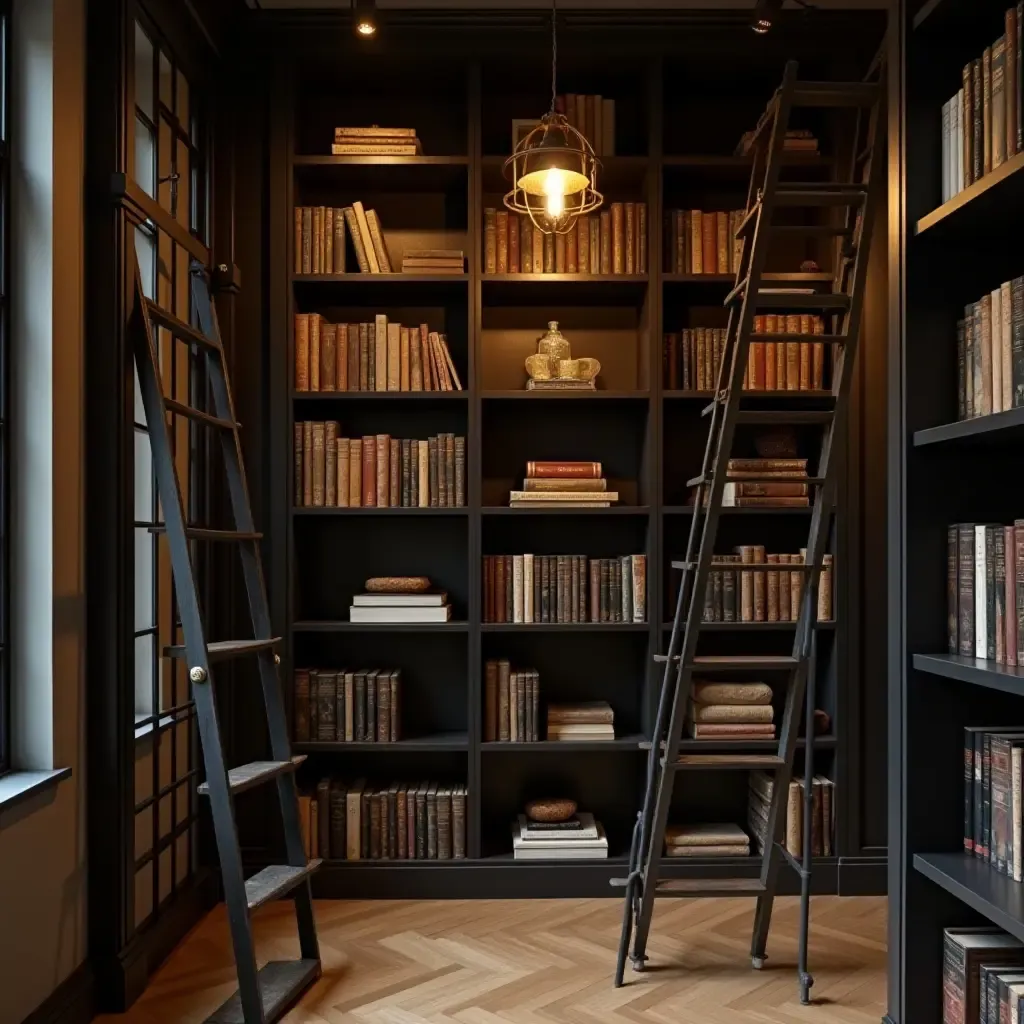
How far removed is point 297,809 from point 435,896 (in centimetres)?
88

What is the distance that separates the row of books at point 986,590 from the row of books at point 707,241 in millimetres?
1779

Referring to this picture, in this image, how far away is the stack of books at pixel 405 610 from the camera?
3717 mm

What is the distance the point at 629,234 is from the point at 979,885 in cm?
251

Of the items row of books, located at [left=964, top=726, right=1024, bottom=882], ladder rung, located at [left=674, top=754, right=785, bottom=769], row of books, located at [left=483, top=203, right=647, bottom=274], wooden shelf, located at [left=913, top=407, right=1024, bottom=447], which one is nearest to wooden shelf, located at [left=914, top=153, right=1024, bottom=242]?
wooden shelf, located at [left=913, top=407, right=1024, bottom=447]

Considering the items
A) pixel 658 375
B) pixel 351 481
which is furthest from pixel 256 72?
pixel 658 375

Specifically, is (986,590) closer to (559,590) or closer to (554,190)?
(554,190)

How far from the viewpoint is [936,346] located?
7.54ft

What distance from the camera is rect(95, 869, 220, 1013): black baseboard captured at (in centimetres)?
271

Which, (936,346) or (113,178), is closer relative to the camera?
(936,346)

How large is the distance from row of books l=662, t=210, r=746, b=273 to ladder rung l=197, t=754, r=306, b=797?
2.21 meters

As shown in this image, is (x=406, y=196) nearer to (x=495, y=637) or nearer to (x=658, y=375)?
(x=658, y=375)

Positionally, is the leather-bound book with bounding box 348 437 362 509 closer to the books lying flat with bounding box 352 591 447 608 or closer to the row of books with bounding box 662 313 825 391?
the books lying flat with bounding box 352 591 447 608

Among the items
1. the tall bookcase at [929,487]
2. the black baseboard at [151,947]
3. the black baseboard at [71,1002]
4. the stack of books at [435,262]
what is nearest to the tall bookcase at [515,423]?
the stack of books at [435,262]

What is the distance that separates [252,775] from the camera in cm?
280
